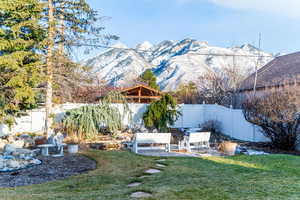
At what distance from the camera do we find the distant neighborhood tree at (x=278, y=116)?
9.27 metres

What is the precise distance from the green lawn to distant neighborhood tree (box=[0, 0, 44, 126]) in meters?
4.89

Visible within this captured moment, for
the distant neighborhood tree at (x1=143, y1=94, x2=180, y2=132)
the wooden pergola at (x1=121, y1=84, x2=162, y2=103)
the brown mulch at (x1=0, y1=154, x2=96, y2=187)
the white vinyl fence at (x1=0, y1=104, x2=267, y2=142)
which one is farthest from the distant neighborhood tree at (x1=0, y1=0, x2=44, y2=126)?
the wooden pergola at (x1=121, y1=84, x2=162, y2=103)

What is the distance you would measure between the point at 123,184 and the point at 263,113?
685cm

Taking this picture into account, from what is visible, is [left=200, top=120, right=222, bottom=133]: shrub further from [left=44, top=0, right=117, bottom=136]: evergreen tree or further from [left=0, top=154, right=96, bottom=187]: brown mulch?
[left=0, top=154, right=96, bottom=187]: brown mulch

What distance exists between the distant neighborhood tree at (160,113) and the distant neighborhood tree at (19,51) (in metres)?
4.58

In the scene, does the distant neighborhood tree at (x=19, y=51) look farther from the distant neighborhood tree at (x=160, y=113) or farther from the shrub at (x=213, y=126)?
the shrub at (x=213, y=126)

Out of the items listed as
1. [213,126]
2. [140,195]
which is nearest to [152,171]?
[140,195]

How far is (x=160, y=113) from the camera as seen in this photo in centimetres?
1134

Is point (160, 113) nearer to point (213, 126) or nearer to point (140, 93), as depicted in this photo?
point (213, 126)

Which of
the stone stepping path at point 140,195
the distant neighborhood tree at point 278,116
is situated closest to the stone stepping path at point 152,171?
the stone stepping path at point 140,195

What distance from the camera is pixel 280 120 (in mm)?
9352

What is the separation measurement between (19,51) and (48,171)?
5.69 m

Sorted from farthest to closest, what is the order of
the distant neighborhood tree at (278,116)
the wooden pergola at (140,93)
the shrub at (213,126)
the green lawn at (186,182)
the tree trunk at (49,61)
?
1. the wooden pergola at (140,93)
2. the shrub at (213,126)
3. the tree trunk at (49,61)
4. the distant neighborhood tree at (278,116)
5. the green lawn at (186,182)

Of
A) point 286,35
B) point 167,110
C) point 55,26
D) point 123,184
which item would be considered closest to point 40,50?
point 55,26
